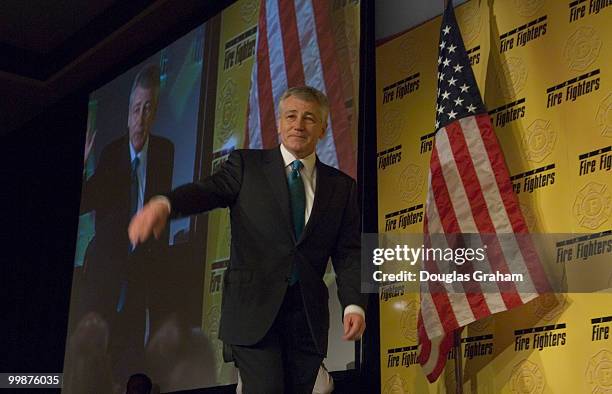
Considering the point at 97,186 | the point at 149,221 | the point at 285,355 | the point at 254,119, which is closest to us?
the point at 149,221

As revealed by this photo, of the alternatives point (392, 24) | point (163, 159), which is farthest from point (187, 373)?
point (392, 24)

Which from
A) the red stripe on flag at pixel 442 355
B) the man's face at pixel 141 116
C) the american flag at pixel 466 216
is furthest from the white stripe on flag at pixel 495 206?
the man's face at pixel 141 116

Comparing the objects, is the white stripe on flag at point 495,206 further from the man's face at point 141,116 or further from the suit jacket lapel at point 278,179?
the man's face at point 141,116

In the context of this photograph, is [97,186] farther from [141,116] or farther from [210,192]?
[210,192]

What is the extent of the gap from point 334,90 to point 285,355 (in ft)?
7.16

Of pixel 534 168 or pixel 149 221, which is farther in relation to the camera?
pixel 534 168

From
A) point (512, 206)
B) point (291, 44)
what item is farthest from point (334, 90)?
point (512, 206)

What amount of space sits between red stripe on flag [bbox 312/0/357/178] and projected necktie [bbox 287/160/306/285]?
151 centimetres

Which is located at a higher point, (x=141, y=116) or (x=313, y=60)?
(x=141, y=116)

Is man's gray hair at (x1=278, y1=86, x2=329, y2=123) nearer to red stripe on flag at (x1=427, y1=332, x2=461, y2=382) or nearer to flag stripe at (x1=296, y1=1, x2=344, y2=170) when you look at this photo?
red stripe on flag at (x1=427, y1=332, x2=461, y2=382)

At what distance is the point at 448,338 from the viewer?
3.37m

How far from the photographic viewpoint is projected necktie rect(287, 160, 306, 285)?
224cm

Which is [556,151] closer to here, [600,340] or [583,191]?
[583,191]

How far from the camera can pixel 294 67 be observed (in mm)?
4375
